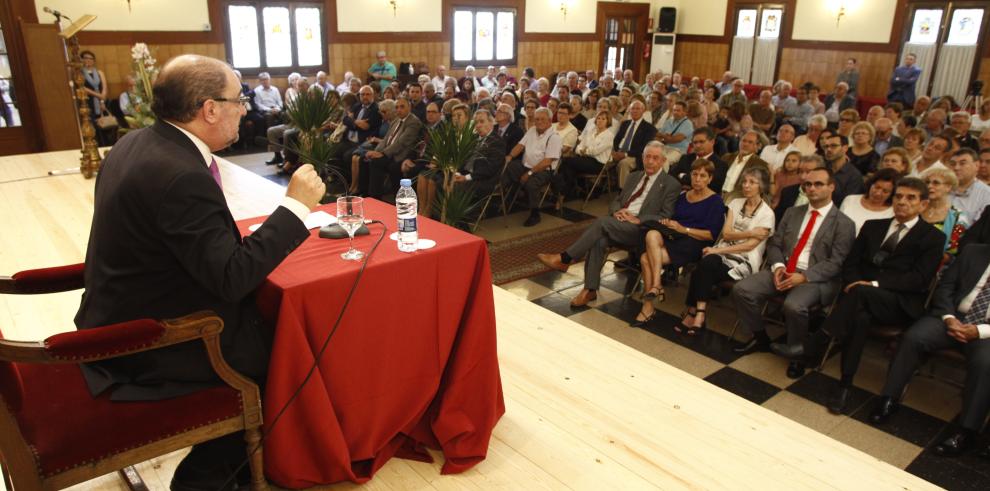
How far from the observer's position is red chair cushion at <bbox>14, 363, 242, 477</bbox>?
1520mm

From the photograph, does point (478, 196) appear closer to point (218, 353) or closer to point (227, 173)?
point (227, 173)

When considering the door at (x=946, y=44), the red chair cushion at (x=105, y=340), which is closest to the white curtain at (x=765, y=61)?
the door at (x=946, y=44)

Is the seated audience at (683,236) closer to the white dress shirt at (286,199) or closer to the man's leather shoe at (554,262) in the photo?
the man's leather shoe at (554,262)

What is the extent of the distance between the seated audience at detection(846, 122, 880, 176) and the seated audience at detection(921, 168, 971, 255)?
1448 mm

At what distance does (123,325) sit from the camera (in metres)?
1.51

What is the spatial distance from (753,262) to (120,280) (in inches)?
143

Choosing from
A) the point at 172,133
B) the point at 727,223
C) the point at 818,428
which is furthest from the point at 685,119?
the point at 172,133

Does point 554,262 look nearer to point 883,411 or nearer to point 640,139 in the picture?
point 883,411

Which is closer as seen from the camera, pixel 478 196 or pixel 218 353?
pixel 218 353

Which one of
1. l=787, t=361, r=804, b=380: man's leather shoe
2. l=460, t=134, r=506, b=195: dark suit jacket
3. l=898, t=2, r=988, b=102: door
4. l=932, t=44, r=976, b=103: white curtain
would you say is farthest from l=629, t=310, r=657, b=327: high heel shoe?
l=932, t=44, r=976, b=103: white curtain

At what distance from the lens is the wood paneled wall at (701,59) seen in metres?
15.6

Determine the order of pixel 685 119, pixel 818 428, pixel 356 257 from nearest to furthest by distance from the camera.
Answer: pixel 356 257, pixel 818 428, pixel 685 119

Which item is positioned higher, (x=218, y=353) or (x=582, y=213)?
(x=218, y=353)

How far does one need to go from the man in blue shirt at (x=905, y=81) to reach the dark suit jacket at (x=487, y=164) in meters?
9.17
